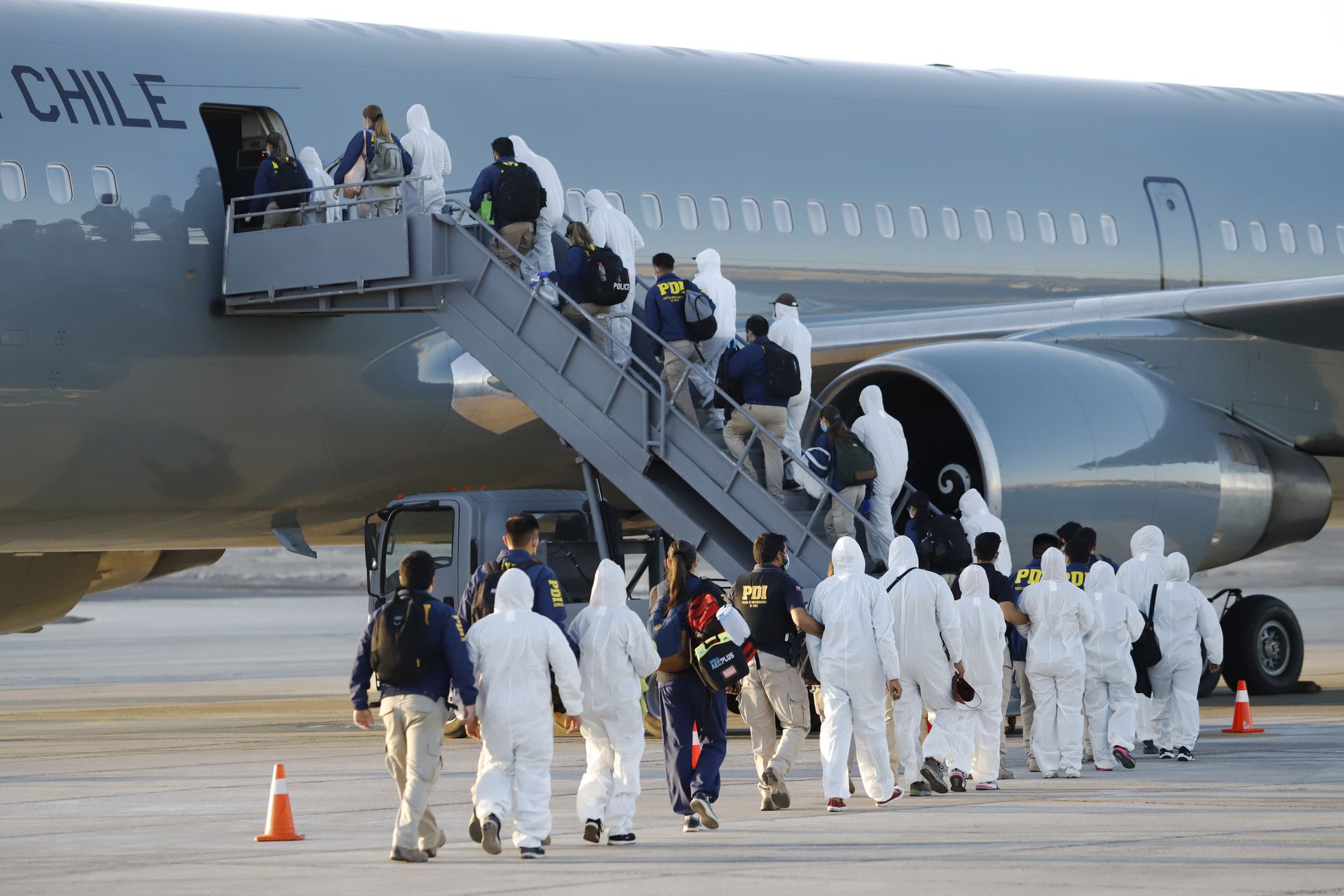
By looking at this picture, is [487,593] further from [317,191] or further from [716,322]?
[317,191]

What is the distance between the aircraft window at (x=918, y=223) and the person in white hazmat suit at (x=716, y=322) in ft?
10.8

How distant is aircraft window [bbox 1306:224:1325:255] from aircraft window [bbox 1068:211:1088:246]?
8.46 feet

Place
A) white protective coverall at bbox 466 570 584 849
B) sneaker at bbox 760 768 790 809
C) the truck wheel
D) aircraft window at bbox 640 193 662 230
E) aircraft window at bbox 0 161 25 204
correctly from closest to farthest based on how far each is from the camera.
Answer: white protective coverall at bbox 466 570 584 849 → sneaker at bbox 760 768 790 809 → aircraft window at bbox 0 161 25 204 → aircraft window at bbox 640 193 662 230 → the truck wheel

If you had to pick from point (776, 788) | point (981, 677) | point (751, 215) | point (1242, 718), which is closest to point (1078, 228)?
point (751, 215)

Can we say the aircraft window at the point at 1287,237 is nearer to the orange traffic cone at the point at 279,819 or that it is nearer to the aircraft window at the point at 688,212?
the aircraft window at the point at 688,212

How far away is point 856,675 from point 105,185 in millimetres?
5848

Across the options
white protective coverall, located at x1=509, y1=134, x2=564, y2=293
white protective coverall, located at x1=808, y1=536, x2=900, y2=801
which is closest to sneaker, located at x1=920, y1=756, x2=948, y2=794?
white protective coverall, located at x1=808, y1=536, x2=900, y2=801

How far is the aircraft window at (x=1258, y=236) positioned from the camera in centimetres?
1717

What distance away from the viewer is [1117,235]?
1645 cm

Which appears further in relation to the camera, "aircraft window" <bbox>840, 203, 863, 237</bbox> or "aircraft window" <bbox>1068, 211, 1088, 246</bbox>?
"aircraft window" <bbox>1068, 211, 1088, 246</bbox>

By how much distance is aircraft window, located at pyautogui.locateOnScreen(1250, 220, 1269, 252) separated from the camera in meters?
17.2

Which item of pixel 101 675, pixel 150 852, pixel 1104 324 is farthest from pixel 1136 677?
pixel 101 675

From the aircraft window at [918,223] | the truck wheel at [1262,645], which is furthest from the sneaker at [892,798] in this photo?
the truck wheel at [1262,645]

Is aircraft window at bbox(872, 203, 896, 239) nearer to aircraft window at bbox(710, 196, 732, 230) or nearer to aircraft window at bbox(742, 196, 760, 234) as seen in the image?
aircraft window at bbox(742, 196, 760, 234)
